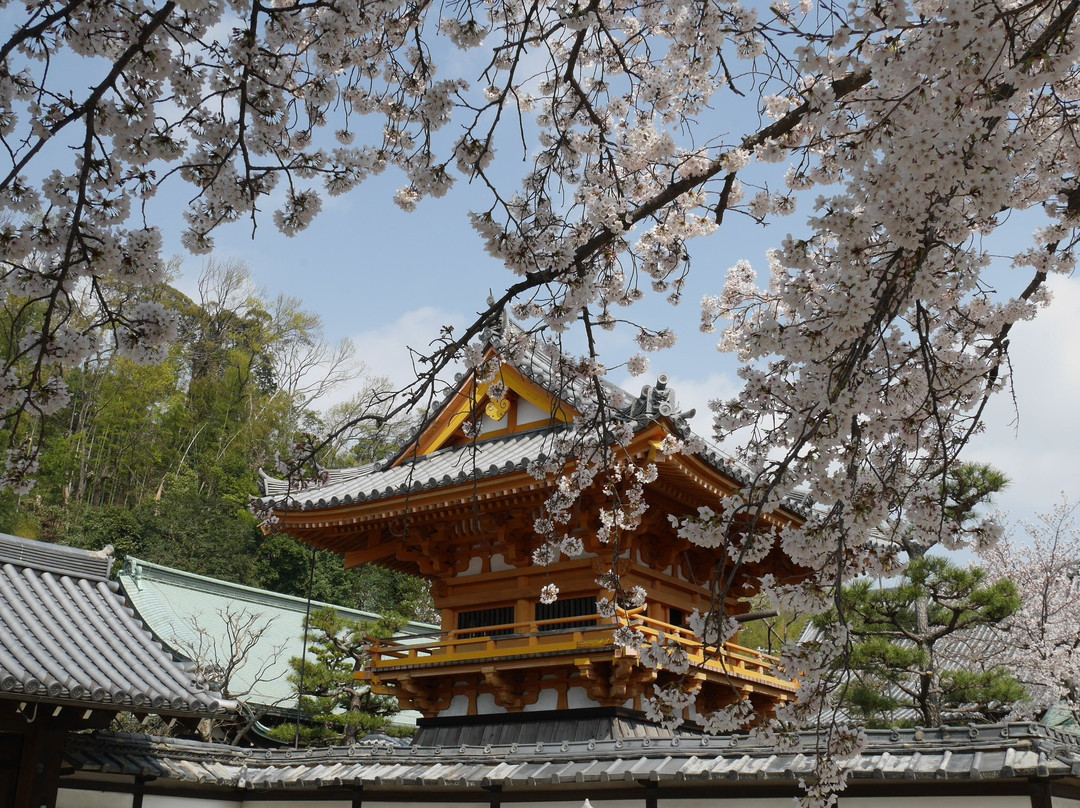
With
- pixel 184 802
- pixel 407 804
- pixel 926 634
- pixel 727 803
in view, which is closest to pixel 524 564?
pixel 407 804

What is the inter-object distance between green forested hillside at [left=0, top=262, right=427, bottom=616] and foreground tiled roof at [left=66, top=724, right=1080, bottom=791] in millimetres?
14190

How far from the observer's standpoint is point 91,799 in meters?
7.77

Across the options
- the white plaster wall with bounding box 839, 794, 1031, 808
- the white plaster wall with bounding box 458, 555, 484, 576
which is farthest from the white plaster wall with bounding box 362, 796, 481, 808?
the white plaster wall with bounding box 839, 794, 1031, 808

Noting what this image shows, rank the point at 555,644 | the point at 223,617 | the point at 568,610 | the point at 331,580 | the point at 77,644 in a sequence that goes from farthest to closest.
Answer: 1. the point at 331,580
2. the point at 223,617
3. the point at 568,610
4. the point at 555,644
5. the point at 77,644

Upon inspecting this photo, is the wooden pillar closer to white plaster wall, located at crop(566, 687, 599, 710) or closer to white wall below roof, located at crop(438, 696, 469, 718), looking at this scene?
white wall below roof, located at crop(438, 696, 469, 718)

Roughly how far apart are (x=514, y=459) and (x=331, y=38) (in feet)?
17.2

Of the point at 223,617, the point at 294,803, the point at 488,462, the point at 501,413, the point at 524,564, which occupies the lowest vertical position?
the point at 294,803

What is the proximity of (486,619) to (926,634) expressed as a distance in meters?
4.83

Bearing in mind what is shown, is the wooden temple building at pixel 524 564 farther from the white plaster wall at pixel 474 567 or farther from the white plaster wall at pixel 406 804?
the white plaster wall at pixel 406 804

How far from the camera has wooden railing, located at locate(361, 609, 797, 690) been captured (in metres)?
7.79

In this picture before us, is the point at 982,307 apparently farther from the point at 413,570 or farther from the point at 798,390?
the point at 413,570

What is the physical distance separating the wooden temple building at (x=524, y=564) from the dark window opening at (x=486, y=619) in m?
0.01

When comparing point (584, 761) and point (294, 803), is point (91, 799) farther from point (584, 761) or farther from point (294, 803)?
point (584, 761)

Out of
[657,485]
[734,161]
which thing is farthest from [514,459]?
[734,161]
